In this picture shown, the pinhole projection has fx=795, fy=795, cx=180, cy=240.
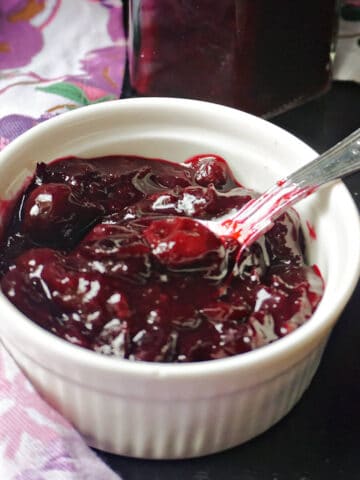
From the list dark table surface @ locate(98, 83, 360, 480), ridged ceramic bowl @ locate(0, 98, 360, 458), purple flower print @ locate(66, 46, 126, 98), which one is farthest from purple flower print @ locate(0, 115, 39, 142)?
dark table surface @ locate(98, 83, 360, 480)

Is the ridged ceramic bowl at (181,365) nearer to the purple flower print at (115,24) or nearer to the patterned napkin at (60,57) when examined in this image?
the patterned napkin at (60,57)

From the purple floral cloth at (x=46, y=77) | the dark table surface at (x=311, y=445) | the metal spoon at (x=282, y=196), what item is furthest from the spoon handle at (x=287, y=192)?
the purple floral cloth at (x=46, y=77)

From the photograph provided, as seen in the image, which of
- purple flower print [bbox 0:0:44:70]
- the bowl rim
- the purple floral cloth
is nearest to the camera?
the bowl rim

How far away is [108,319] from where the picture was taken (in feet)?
2.87

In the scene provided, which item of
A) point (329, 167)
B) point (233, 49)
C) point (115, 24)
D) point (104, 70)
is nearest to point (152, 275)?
point (329, 167)

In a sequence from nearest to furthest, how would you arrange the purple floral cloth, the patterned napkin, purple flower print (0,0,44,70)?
1. the purple floral cloth
2. the patterned napkin
3. purple flower print (0,0,44,70)

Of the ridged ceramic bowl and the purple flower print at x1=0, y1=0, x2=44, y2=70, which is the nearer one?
the ridged ceramic bowl

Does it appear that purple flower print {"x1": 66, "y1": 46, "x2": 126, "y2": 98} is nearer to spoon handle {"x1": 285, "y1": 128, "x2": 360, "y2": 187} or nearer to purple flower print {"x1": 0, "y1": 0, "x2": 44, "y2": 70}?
purple flower print {"x1": 0, "y1": 0, "x2": 44, "y2": 70}

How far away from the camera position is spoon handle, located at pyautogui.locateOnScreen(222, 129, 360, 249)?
39.1 inches

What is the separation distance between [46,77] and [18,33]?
0.54 feet

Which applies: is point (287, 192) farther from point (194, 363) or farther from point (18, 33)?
point (18, 33)

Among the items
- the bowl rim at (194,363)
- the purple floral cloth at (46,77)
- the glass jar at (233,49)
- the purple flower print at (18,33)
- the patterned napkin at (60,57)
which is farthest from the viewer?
the purple flower print at (18,33)

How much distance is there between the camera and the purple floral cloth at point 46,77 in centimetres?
92

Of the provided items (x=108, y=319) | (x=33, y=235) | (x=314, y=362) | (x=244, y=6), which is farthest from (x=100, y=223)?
(x=244, y=6)
